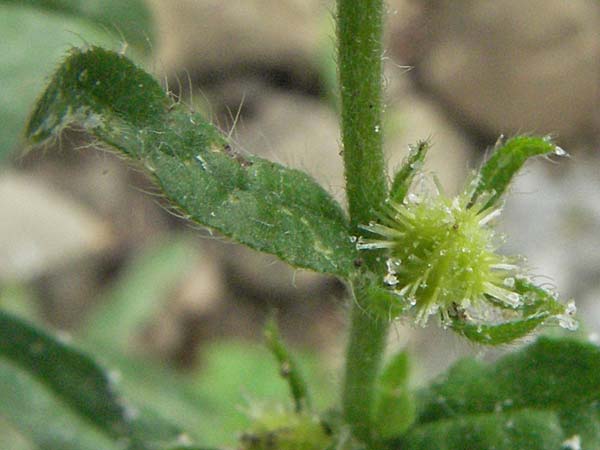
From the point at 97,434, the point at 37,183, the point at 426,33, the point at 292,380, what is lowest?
the point at 97,434

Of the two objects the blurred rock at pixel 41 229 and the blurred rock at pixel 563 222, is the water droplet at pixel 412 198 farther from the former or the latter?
the blurred rock at pixel 563 222

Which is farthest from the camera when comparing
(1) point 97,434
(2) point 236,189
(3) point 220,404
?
(3) point 220,404

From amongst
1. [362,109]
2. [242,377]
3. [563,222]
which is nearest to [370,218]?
[362,109]

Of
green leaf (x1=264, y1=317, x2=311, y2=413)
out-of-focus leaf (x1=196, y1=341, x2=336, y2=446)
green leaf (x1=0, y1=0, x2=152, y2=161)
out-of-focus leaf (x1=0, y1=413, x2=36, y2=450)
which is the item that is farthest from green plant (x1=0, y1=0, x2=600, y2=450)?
out-of-focus leaf (x1=196, y1=341, x2=336, y2=446)

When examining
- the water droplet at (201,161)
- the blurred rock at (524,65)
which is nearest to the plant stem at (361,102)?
the water droplet at (201,161)

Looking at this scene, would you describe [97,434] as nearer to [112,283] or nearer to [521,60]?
[112,283]

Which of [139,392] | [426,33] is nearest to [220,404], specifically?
[139,392]

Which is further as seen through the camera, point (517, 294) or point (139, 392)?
point (139, 392)
